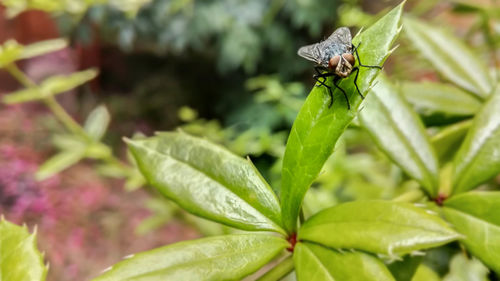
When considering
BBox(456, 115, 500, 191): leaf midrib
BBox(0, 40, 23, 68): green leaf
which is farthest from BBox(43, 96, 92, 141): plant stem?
BBox(456, 115, 500, 191): leaf midrib

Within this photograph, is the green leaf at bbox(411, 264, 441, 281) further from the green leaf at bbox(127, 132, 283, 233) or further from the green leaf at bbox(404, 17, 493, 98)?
the green leaf at bbox(404, 17, 493, 98)

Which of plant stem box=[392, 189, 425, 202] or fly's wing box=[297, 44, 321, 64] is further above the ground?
fly's wing box=[297, 44, 321, 64]

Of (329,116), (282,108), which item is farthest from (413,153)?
(282,108)

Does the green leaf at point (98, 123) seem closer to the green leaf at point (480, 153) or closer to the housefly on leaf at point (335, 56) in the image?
the housefly on leaf at point (335, 56)

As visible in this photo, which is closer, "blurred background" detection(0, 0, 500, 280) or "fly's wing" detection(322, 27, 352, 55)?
"fly's wing" detection(322, 27, 352, 55)

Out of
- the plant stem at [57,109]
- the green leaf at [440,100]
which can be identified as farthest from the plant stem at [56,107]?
the green leaf at [440,100]

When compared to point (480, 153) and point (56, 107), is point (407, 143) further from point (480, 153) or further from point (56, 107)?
point (56, 107)

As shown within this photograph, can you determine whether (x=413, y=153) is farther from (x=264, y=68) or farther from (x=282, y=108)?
(x=264, y=68)
